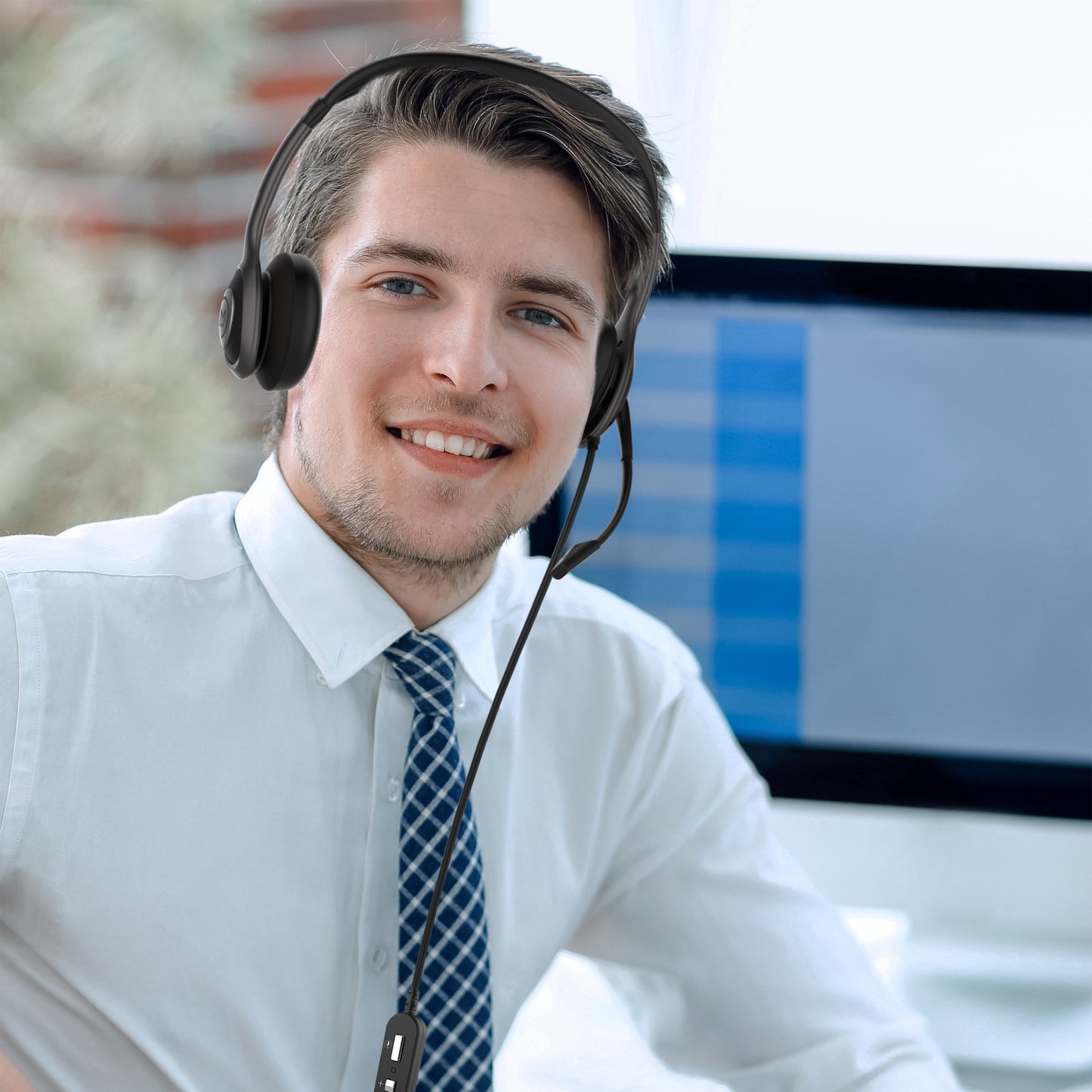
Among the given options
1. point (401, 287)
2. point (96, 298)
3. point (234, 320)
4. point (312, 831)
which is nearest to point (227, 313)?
point (234, 320)

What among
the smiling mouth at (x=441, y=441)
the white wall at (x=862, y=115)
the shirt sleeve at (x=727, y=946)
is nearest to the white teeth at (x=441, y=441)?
the smiling mouth at (x=441, y=441)

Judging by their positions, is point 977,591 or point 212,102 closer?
point 977,591

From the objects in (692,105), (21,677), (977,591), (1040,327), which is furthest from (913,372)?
(21,677)

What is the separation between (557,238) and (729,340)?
1.29 feet

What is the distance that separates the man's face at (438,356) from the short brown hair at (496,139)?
0.02 meters

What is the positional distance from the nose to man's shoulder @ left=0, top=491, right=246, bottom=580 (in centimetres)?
21

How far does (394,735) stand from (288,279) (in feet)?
1.10

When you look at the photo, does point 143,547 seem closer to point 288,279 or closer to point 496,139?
point 288,279

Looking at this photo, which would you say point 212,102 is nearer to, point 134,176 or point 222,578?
point 134,176

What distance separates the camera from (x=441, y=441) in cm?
90

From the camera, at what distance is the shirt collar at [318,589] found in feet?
2.89

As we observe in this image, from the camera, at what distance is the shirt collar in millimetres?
879

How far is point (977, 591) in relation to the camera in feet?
4.07

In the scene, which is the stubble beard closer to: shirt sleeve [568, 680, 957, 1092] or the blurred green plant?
shirt sleeve [568, 680, 957, 1092]
